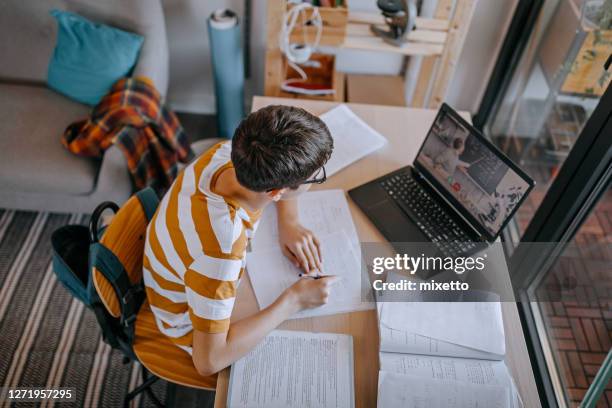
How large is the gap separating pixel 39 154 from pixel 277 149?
129 centimetres

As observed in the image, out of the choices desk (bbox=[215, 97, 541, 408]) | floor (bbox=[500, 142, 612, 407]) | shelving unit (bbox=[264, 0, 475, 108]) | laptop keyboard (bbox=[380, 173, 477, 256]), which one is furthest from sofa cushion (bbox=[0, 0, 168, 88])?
floor (bbox=[500, 142, 612, 407])

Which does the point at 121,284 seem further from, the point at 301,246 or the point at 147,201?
the point at 301,246

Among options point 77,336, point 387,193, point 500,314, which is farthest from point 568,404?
point 77,336

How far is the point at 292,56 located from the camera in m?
1.94

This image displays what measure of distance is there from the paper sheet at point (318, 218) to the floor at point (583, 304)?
0.92m

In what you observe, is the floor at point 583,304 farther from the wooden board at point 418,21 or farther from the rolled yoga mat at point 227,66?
the rolled yoga mat at point 227,66

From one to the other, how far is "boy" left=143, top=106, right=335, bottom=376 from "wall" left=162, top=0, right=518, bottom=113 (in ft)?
4.47

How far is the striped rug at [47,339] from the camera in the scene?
1729mm

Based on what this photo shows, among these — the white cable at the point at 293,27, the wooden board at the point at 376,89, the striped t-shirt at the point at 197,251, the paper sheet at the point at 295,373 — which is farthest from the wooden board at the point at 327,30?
the paper sheet at the point at 295,373

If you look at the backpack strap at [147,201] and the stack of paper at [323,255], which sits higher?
the backpack strap at [147,201]

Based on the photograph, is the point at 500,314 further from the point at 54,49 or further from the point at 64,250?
the point at 54,49

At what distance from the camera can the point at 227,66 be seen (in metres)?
2.17

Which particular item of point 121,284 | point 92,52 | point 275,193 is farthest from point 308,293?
point 92,52

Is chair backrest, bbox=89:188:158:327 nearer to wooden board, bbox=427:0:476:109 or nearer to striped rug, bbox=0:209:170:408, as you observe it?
striped rug, bbox=0:209:170:408
